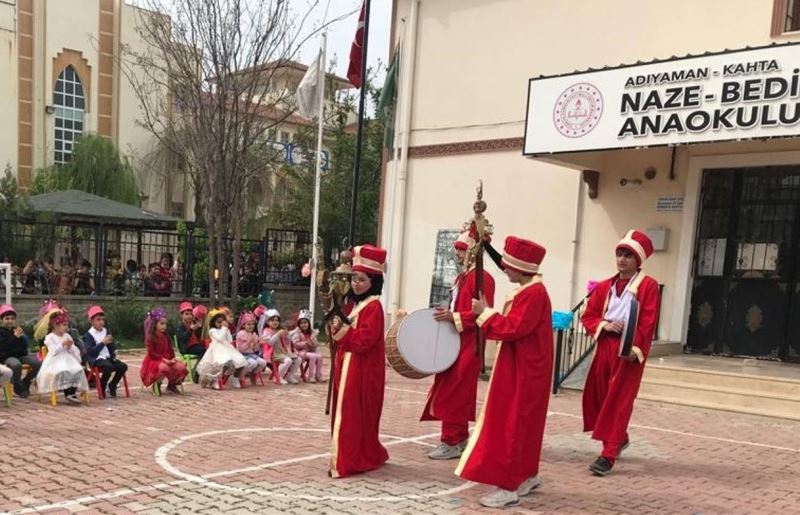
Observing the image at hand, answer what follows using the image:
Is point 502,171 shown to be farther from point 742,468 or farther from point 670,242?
point 742,468

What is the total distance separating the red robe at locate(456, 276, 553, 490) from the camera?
5.11 meters

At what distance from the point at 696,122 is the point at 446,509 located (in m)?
6.72

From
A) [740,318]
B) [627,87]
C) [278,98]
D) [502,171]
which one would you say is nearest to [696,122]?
[627,87]

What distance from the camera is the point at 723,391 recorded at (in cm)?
956

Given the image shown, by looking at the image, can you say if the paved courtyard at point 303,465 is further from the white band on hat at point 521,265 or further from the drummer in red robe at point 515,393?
the white band on hat at point 521,265

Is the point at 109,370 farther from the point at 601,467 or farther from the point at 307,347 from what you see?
the point at 601,467

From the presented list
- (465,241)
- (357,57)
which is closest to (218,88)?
(357,57)

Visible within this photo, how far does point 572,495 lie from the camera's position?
5.52m

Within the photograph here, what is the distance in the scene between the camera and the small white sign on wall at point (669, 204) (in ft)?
38.2

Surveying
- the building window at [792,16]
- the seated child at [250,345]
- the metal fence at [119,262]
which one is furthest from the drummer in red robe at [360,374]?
the metal fence at [119,262]

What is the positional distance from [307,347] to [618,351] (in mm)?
5896

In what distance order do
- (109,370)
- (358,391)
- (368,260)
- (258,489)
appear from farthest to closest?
(109,370) < (368,260) < (358,391) < (258,489)

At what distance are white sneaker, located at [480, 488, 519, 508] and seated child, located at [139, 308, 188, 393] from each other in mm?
5291

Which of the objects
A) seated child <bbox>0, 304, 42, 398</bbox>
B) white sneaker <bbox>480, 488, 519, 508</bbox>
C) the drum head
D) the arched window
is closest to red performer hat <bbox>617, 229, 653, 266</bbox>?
the drum head
